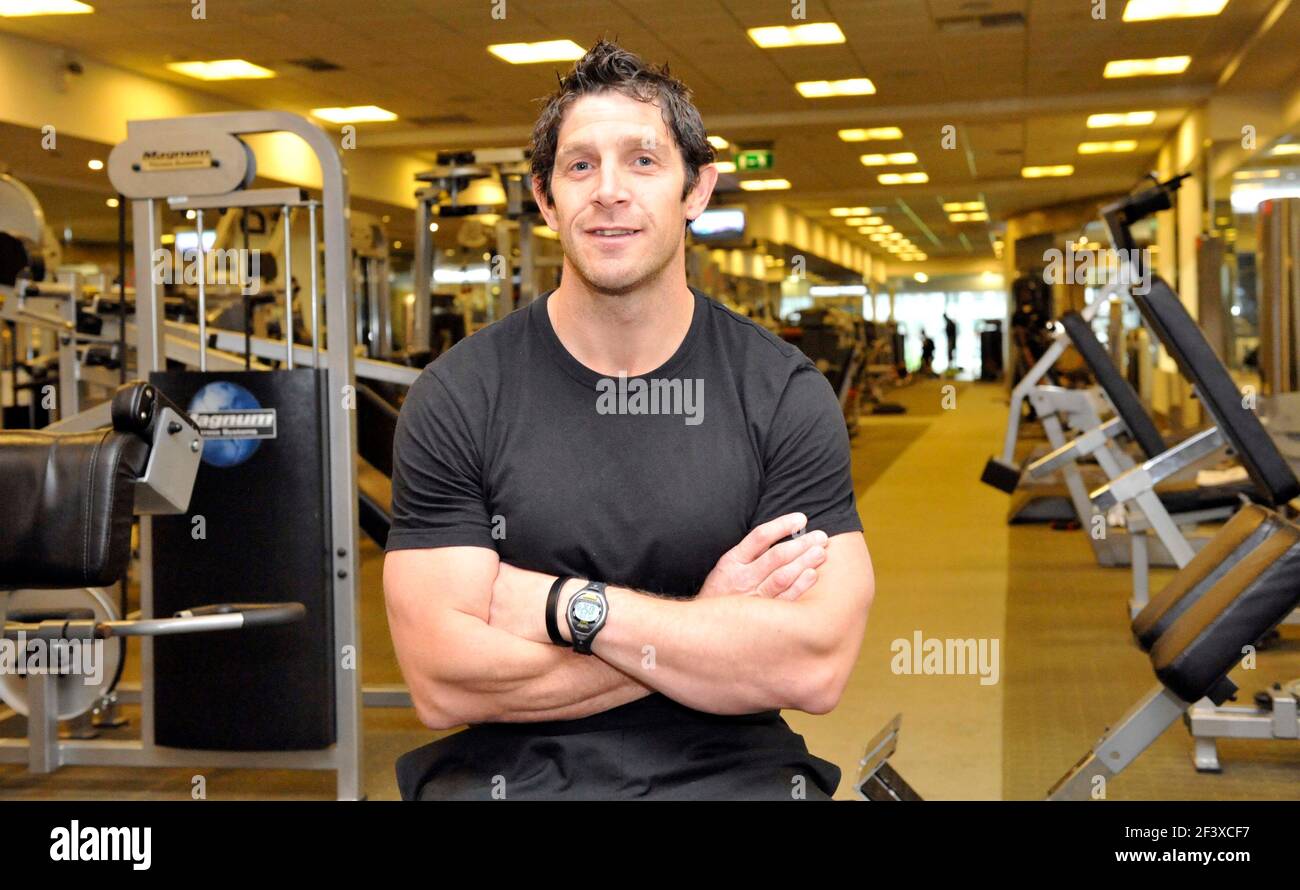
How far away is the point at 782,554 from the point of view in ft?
4.69

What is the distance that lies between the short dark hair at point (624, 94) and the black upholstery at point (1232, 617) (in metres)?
1.41

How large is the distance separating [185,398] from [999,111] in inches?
410

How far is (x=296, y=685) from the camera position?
324cm

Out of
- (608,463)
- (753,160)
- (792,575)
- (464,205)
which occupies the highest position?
(753,160)

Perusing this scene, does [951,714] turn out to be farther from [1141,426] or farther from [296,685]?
[296,685]

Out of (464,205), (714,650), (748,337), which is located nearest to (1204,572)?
(748,337)

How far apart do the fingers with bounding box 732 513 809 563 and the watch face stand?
172mm

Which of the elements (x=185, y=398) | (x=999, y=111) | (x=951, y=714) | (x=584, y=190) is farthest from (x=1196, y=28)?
(x=584, y=190)

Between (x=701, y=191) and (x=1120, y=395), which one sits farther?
(x=1120, y=395)

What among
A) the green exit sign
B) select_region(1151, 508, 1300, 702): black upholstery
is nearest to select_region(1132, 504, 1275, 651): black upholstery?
select_region(1151, 508, 1300, 702): black upholstery

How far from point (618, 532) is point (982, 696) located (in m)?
2.98

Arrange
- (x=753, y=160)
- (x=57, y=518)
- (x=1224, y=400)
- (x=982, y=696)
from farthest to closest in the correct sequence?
(x=753, y=160), (x=982, y=696), (x=1224, y=400), (x=57, y=518)

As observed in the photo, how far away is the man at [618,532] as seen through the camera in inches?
55.1

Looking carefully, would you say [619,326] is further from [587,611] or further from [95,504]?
[95,504]
